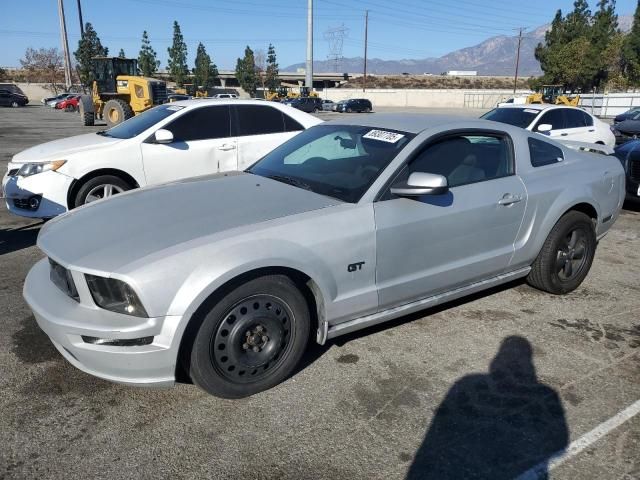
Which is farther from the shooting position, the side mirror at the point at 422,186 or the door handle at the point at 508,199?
the door handle at the point at 508,199

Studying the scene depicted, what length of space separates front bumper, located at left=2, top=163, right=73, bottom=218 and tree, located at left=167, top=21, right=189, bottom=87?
82306mm

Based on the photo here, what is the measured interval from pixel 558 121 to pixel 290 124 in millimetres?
5618

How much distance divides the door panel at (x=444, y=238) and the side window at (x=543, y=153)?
→ 0.39 m

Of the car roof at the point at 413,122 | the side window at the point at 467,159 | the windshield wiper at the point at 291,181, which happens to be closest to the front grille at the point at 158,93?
the car roof at the point at 413,122

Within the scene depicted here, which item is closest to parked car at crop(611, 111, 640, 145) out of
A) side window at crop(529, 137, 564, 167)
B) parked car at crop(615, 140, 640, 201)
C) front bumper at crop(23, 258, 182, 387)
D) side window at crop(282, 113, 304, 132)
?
parked car at crop(615, 140, 640, 201)

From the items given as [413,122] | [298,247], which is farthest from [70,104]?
[298,247]

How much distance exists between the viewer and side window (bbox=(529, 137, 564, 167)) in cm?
411

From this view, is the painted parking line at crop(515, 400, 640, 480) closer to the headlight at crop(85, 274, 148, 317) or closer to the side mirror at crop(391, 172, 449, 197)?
the side mirror at crop(391, 172, 449, 197)

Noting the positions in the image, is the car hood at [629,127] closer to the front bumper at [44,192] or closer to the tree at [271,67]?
the front bumper at [44,192]

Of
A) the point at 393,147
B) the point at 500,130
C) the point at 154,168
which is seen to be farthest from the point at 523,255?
the point at 154,168

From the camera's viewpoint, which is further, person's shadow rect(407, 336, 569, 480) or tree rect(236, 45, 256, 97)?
tree rect(236, 45, 256, 97)

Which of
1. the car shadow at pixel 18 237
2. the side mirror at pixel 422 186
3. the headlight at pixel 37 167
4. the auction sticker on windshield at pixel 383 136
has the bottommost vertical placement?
the car shadow at pixel 18 237

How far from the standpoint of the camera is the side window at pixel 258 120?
6902 mm

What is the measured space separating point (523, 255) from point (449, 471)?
2.13 meters
